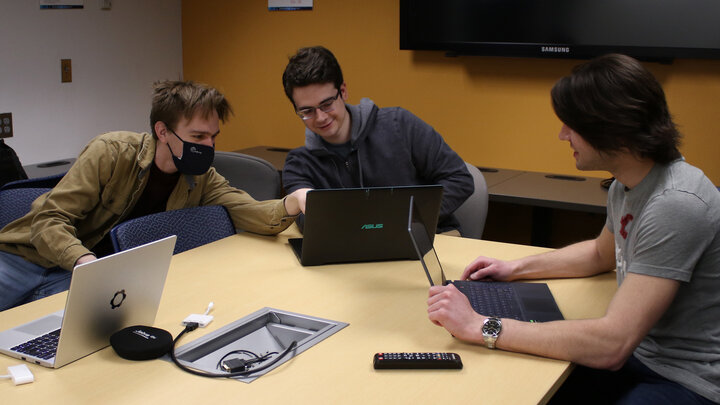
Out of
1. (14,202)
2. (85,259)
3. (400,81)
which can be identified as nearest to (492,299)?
(85,259)

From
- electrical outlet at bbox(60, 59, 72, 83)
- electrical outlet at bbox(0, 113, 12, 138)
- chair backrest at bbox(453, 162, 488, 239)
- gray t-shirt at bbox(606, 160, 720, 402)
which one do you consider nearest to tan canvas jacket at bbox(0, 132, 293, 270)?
chair backrest at bbox(453, 162, 488, 239)

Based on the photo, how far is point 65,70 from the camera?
401 centimetres

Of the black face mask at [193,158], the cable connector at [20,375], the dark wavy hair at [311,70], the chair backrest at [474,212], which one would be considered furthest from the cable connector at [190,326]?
the chair backrest at [474,212]

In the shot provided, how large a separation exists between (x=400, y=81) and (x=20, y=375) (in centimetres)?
297

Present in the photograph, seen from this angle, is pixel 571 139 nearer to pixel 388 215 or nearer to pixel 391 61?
pixel 388 215

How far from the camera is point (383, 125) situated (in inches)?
104

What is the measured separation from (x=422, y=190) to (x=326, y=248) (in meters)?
0.32

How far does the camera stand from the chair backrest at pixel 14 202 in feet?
7.74

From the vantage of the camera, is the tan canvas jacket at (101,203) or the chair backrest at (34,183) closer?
the tan canvas jacket at (101,203)

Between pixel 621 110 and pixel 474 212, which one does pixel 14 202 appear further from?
pixel 621 110

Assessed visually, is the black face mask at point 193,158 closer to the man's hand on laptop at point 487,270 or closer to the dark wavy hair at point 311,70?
the dark wavy hair at point 311,70

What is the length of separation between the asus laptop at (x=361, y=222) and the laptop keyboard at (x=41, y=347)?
2.39ft

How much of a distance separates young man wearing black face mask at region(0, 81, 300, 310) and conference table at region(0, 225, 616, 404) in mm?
280

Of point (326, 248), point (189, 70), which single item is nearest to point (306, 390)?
point (326, 248)
